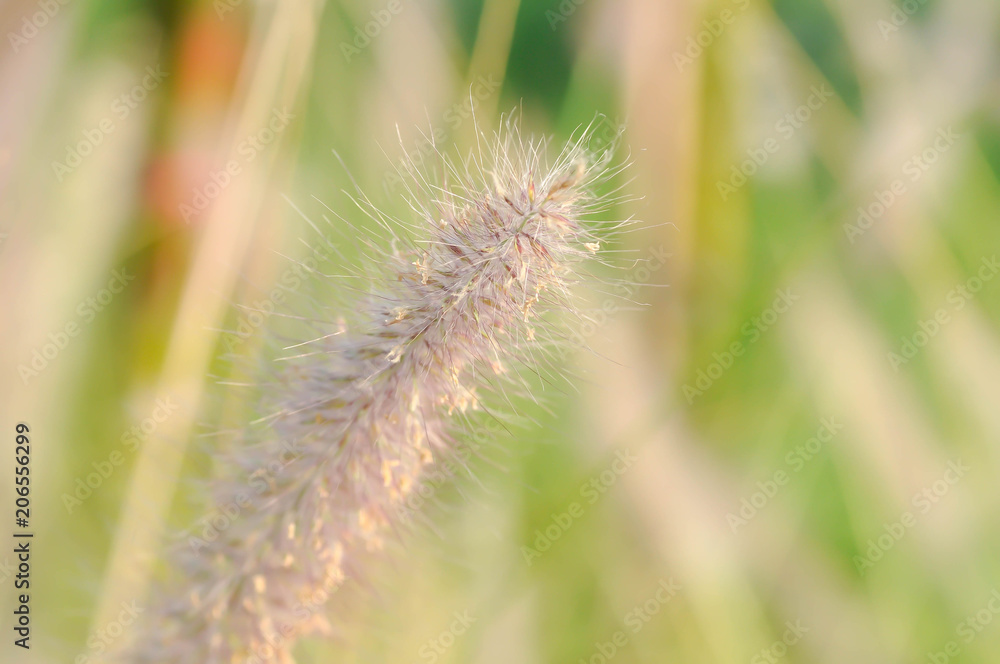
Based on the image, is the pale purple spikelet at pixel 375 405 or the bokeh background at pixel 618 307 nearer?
the pale purple spikelet at pixel 375 405

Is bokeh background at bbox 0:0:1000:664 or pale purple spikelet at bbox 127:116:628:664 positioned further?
bokeh background at bbox 0:0:1000:664

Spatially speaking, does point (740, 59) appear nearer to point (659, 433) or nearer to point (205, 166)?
point (659, 433)

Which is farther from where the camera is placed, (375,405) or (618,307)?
(618,307)

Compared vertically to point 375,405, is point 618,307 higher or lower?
higher
